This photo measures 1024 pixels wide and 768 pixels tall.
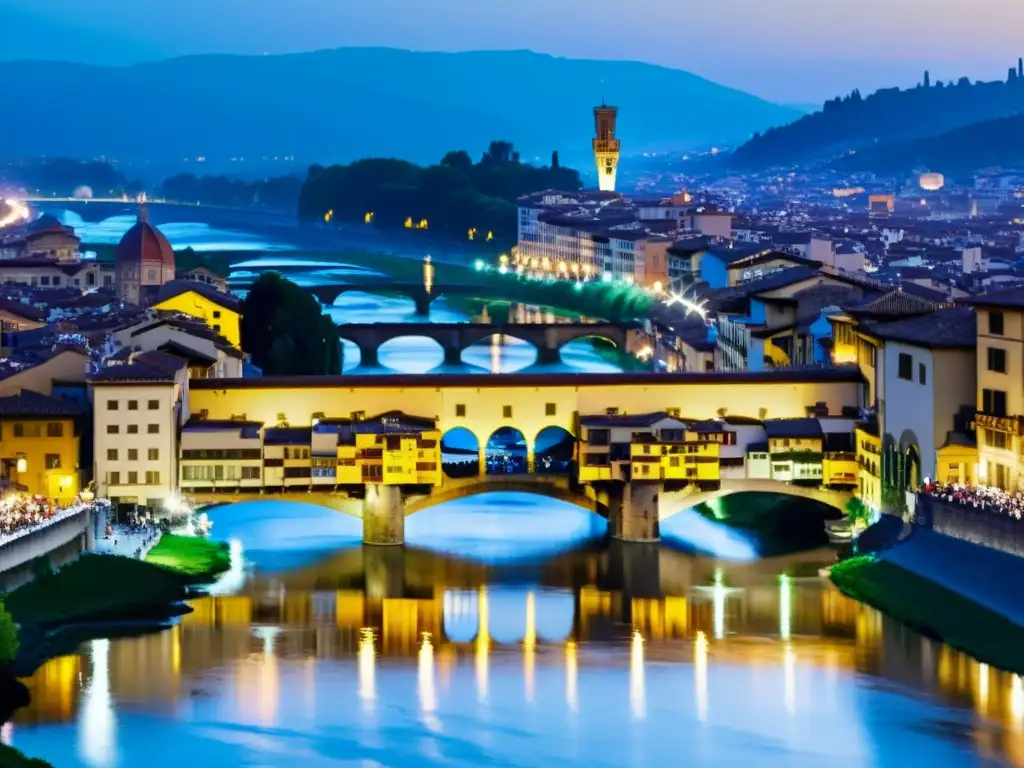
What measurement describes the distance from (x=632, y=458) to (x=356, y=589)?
400cm

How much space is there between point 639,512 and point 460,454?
585cm

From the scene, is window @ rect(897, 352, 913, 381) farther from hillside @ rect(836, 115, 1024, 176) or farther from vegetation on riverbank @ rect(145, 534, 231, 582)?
hillside @ rect(836, 115, 1024, 176)

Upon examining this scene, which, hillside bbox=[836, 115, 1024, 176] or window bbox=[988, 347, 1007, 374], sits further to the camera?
hillside bbox=[836, 115, 1024, 176]

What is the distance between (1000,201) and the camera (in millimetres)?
114062

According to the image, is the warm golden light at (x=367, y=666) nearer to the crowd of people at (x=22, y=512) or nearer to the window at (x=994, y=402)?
the crowd of people at (x=22, y=512)

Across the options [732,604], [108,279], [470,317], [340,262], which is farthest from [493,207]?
[732,604]

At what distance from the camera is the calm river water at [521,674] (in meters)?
19.3

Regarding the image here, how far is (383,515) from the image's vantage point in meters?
Answer: 28.1

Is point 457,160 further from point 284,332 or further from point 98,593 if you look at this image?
point 98,593

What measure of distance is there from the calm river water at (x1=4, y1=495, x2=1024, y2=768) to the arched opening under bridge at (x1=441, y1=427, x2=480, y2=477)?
1.27m

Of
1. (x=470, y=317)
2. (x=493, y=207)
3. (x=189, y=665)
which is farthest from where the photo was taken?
(x=493, y=207)

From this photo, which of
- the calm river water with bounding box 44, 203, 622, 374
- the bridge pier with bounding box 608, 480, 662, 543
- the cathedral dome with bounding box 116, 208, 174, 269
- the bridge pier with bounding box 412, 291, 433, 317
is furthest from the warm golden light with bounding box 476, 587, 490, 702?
the bridge pier with bounding box 412, 291, 433, 317

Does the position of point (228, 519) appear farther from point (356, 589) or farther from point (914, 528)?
point (914, 528)

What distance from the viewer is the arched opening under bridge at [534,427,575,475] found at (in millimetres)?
29612
